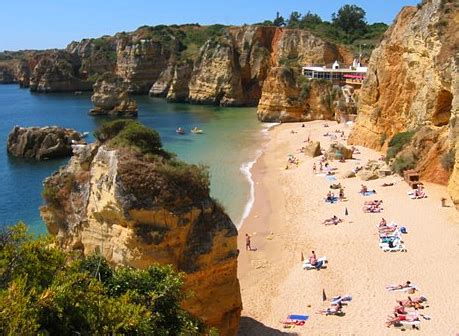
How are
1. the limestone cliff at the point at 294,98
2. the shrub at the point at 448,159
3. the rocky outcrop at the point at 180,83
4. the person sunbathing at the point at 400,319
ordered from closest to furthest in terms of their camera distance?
the person sunbathing at the point at 400,319, the shrub at the point at 448,159, the limestone cliff at the point at 294,98, the rocky outcrop at the point at 180,83

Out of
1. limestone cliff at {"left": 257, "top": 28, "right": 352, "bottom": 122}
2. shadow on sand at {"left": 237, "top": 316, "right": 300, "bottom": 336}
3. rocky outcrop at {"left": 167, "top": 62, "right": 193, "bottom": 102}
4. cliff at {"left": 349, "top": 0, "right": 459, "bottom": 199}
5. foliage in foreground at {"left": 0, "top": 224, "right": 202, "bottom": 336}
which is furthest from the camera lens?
rocky outcrop at {"left": 167, "top": 62, "right": 193, "bottom": 102}

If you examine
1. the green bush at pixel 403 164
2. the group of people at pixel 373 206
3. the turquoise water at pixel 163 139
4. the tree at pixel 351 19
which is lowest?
the turquoise water at pixel 163 139

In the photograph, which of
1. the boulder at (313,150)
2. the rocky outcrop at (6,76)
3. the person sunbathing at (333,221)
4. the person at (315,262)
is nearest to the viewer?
the person at (315,262)

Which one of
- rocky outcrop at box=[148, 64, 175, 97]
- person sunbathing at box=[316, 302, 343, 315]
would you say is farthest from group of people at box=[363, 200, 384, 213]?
rocky outcrop at box=[148, 64, 175, 97]

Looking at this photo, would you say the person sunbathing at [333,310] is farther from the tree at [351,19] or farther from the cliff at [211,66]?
the tree at [351,19]

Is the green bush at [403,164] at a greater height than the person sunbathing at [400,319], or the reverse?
the green bush at [403,164]

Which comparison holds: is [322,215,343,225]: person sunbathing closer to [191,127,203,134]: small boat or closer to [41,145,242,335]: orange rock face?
[41,145,242,335]: orange rock face

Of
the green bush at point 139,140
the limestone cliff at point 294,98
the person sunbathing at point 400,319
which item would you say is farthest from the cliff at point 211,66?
the green bush at point 139,140

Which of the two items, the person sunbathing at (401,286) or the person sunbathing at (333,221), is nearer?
the person sunbathing at (401,286)
